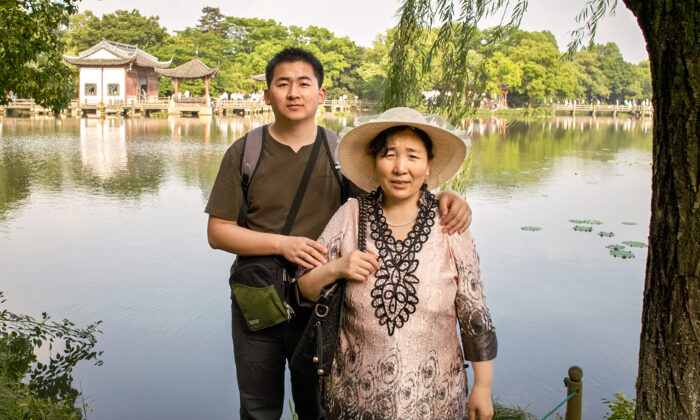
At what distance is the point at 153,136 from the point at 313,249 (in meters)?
19.6

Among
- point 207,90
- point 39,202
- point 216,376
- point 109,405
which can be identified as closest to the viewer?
point 109,405

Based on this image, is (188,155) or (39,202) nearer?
(39,202)

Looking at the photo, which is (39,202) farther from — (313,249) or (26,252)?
(313,249)

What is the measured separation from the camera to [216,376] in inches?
165

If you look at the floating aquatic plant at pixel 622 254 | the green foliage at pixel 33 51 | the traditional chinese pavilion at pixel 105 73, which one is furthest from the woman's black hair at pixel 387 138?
the traditional chinese pavilion at pixel 105 73

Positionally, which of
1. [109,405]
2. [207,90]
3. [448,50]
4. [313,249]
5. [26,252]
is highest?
[207,90]

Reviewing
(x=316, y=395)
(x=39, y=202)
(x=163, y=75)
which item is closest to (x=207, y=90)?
(x=163, y=75)

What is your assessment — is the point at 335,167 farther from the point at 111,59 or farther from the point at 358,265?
the point at 111,59

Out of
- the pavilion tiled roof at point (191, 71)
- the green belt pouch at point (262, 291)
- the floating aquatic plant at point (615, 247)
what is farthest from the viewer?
the pavilion tiled roof at point (191, 71)

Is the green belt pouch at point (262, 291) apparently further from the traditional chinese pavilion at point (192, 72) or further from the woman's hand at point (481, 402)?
the traditional chinese pavilion at point (192, 72)

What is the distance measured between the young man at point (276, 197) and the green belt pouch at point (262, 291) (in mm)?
46

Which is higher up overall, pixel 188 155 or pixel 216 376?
pixel 188 155

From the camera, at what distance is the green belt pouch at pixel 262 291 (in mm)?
1643

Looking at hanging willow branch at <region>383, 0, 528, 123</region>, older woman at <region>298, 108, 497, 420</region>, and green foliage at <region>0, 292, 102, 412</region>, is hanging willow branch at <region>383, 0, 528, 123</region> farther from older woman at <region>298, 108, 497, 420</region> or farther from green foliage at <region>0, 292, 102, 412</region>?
green foliage at <region>0, 292, 102, 412</region>
